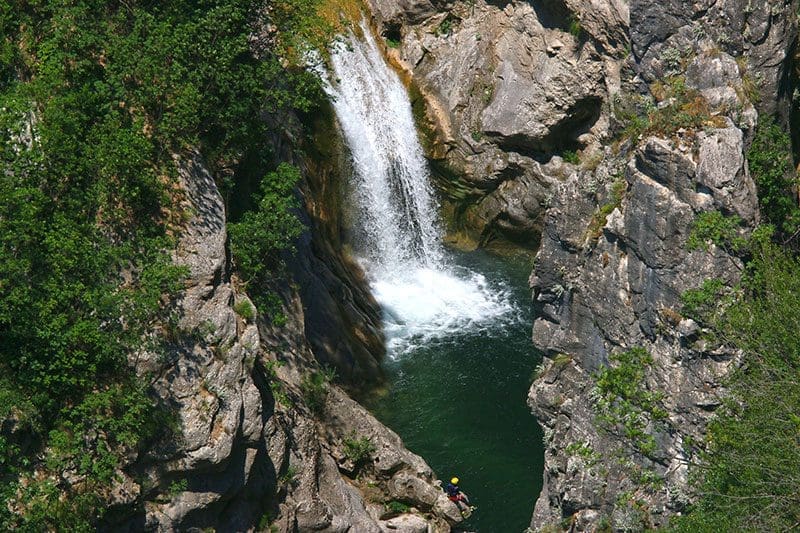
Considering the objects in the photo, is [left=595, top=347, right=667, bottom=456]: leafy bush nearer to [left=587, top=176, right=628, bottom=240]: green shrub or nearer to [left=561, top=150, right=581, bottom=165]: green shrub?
[left=587, top=176, right=628, bottom=240]: green shrub

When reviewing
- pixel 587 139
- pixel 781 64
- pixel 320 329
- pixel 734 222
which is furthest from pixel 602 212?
pixel 587 139

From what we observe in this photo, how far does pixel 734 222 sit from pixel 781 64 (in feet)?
15.7

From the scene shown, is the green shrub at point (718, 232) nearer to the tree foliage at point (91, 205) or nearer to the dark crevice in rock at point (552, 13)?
the tree foliage at point (91, 205)

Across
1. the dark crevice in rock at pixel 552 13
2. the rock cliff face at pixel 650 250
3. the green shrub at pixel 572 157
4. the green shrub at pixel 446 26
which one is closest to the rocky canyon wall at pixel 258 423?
the rock cliff face at pixel 650 250

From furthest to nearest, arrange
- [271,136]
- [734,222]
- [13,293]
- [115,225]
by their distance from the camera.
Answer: [271,136], [734,222], [115,225], [13,293]

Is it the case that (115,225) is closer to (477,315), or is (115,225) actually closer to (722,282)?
(722,282)

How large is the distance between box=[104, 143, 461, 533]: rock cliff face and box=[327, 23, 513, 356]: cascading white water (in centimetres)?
879

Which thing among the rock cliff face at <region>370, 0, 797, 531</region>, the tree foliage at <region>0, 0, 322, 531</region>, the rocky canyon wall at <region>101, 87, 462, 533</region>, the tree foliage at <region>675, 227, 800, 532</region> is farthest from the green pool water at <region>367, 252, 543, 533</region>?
the tree foliage at <region>0, 0, 322, 531</region>

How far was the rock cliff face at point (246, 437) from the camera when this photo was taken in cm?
1895

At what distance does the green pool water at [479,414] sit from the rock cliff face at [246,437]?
2405mm

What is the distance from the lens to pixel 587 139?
34156 mm

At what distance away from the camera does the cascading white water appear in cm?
3375

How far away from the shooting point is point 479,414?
29297 mm

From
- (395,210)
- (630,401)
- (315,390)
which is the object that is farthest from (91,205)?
(395,210)
